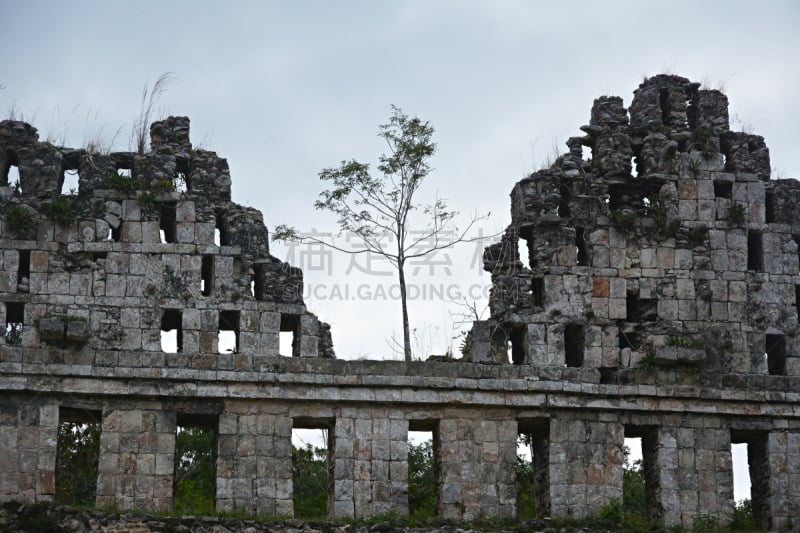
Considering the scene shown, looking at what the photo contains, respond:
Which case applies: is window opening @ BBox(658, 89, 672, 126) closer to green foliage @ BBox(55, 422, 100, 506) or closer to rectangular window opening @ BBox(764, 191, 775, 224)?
rectangular window opening @ BBox(764, 191, 775, 224)

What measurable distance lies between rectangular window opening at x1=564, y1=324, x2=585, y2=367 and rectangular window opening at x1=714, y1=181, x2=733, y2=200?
12.3 feet

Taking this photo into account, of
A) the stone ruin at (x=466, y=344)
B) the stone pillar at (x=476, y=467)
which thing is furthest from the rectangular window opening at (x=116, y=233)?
the stone pillar at (x=476, y=467)

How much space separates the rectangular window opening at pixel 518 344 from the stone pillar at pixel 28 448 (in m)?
7.71

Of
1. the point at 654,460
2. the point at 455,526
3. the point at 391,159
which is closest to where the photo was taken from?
the point at 455,526

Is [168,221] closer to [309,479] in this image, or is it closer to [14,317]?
[14,317]

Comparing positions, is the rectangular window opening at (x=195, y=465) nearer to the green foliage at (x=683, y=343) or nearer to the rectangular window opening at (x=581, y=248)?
the rectangular window opening at (x=581, y=248)

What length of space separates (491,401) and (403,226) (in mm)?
3810

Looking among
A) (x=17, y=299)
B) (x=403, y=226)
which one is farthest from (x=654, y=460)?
(x=17, y=299)

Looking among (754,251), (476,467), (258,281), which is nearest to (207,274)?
A: (258,281)

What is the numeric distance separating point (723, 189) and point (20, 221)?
1228cm

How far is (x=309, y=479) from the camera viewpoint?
36625mm

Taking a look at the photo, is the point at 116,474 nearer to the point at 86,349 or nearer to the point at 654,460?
the point at 86,349

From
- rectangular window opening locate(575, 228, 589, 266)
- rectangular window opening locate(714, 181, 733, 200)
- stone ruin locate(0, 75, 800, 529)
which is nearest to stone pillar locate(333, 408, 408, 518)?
stone ruin locate(0, 75, 800, 529)

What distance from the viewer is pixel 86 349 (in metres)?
26.4
